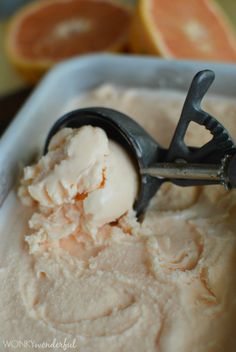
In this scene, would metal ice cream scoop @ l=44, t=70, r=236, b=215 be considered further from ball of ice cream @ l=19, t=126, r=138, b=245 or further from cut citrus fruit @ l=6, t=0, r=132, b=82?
cut citrus fruit @ l=6, t=0, r=132, b=82

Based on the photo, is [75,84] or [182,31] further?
[182,31]

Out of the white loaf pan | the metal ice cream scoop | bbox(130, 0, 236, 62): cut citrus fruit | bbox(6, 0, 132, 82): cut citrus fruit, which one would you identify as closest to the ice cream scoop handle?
the metal ice cream scoop

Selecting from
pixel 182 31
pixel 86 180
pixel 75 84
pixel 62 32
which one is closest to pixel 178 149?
pixel 86 180

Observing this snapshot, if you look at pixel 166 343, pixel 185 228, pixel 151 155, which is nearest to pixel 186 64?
pixel 151 155

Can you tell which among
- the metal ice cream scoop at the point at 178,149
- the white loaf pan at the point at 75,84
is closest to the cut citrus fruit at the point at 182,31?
the white loaf pan at the point at 75,84

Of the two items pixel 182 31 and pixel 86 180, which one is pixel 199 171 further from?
pixel 182 31

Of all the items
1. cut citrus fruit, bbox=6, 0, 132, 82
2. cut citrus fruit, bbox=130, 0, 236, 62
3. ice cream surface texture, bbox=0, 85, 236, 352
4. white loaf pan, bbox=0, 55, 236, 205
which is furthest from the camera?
cut citrus fruit, bbox=6, 0, 132, 82

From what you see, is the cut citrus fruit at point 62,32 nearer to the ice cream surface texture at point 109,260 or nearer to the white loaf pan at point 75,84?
the white loaf pan at point 75,84
